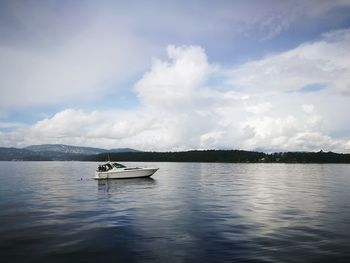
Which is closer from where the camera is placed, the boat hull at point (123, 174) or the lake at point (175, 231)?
the lake at point (175, 231)

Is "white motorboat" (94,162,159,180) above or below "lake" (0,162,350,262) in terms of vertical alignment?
above

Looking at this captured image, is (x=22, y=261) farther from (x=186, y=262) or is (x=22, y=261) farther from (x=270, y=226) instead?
(x=270, y=226)

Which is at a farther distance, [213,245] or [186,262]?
[213,245]

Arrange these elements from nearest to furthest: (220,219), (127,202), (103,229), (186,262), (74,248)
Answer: (186,262) → (74,248) → (103,229) → (220,219) → (127,202)

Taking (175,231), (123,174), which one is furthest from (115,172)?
(175,231)

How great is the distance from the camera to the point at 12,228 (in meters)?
23.3

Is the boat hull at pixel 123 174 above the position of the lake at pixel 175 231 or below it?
above

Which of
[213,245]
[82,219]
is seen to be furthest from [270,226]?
[82,219]

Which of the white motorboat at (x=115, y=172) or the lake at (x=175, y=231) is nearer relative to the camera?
the lake at (x=175, y=231)

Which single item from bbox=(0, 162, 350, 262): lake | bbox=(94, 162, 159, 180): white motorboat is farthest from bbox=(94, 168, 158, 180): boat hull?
bbox=(0, 162, 350, 262): lake

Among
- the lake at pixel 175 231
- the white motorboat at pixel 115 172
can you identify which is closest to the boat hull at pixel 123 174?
the white motorboat at pixel 115 172

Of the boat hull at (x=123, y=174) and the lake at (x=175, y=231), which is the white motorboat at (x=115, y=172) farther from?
the lake at (x=175, y=231)

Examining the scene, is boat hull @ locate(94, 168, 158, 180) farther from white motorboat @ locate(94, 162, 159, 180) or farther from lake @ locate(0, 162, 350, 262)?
lake @ locate(0, 162, 350, 262)

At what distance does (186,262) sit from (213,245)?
11.1 feet
